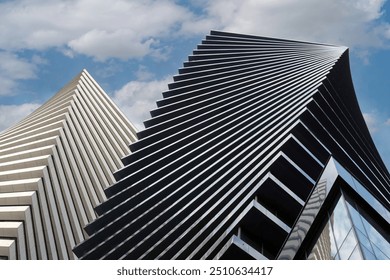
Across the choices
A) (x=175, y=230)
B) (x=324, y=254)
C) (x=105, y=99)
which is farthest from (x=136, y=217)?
(x=105, y=99)

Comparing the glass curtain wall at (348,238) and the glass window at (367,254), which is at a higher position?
the glass curtain wall at (348,238)

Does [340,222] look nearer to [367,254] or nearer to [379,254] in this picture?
[379,254]

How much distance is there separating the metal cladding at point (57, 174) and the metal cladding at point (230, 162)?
362 cm

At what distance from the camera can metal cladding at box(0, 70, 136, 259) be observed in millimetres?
40094

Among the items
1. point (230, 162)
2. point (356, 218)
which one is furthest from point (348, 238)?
point (230, 162)

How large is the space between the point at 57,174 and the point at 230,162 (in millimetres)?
17794

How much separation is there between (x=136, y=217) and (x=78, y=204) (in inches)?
410

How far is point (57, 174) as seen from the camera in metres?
47.6

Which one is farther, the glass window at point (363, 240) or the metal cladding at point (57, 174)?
the metal cladding at point (57, 174)

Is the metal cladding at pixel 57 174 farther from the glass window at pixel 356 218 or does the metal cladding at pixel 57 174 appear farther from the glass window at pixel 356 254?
the glass window at pixel 356 254

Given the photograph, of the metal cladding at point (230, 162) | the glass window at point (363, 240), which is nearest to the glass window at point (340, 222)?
the glass window at point (363, 240)

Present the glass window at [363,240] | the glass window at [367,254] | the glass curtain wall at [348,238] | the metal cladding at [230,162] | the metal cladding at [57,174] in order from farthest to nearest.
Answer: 1. the metal cladding at [57,174]
2. the metal cladding at [230,162]
3. the glass window at [363,240]
4. the glass curtain wall at [348,238]
5. the glass window at [367,254]

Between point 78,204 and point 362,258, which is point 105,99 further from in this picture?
point 362,258

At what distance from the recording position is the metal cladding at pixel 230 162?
1222 inches
